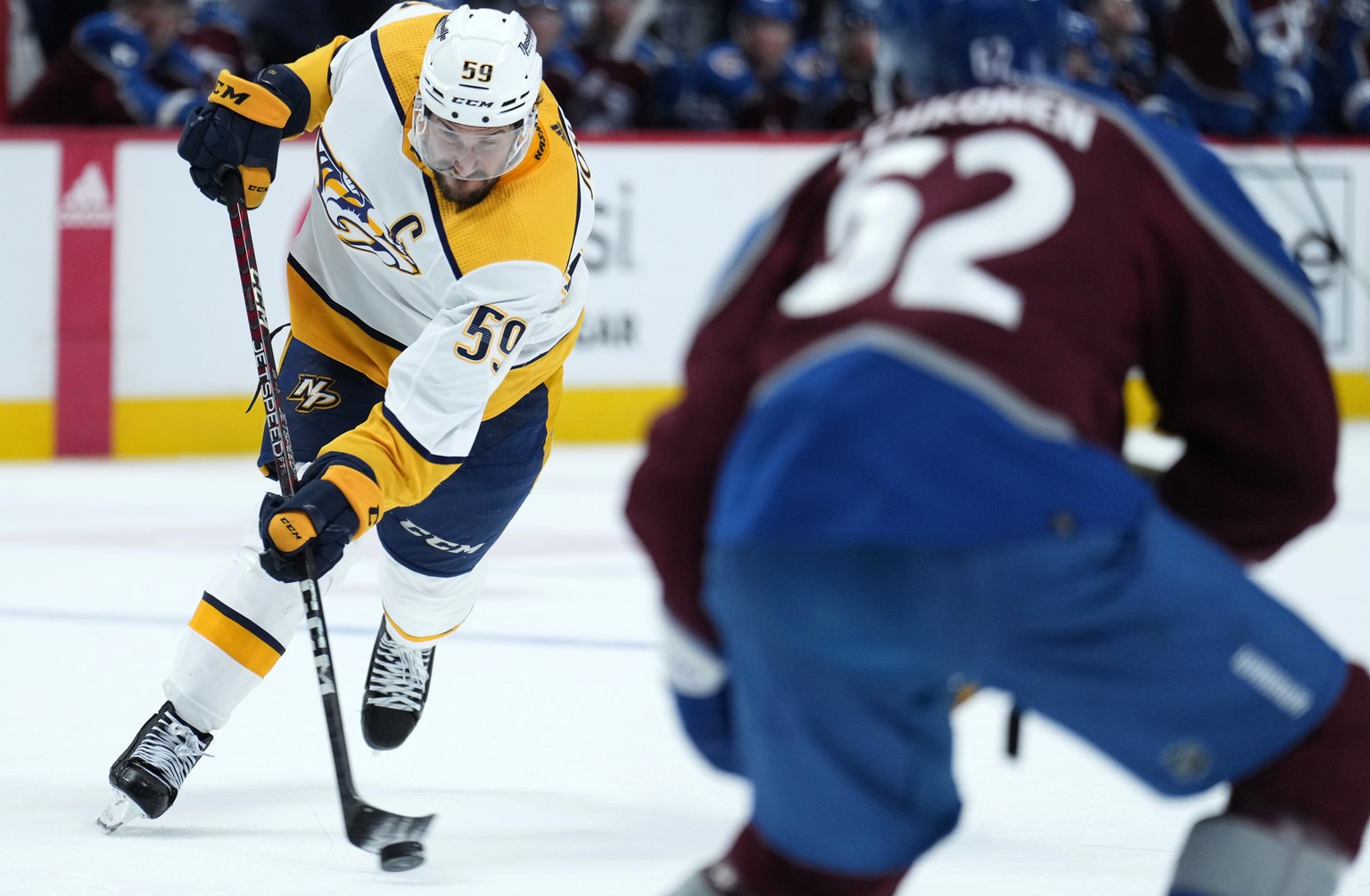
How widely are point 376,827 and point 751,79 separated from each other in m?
6.17

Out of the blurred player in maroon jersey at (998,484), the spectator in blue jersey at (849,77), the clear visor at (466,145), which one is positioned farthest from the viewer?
the spectator in blue jersey at (849,77)

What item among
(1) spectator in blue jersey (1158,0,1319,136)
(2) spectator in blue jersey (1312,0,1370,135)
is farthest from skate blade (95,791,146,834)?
(2) spectator in blue jersey (1312,0,1370,135)

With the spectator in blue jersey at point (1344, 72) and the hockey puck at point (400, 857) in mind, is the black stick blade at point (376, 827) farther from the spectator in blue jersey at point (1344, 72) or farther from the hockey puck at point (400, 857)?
the spectator in blue jersey at point (1344, 72)

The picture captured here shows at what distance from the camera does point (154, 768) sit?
2.71 m

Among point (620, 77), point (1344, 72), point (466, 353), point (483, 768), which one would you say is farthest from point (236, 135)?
point (1344, 72)

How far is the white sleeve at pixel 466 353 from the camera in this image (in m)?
2.65

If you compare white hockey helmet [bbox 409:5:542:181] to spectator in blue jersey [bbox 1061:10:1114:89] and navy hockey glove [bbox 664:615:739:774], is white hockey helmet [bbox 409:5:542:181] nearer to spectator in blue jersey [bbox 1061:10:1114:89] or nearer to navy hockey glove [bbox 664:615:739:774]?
navy hockey glove [bbox 664:615:739:774]

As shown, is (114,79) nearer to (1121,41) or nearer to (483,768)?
(483,768)

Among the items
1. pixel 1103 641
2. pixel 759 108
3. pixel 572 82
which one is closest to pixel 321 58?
pixel 1103 641

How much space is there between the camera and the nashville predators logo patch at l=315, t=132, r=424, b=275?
2.92m

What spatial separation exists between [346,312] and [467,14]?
542 millimetres

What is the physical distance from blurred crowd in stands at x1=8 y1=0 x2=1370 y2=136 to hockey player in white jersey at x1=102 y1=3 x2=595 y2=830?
3764 millimetres

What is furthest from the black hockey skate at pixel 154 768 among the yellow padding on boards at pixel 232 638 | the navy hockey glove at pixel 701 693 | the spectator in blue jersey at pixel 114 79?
the spectator in blue jersey at pixel 114 79

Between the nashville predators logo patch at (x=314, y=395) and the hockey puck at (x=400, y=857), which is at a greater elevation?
the nashville predators logo patch at (x=314, y=395)
